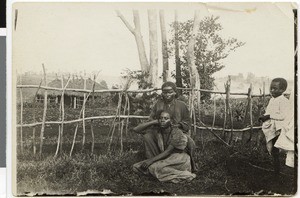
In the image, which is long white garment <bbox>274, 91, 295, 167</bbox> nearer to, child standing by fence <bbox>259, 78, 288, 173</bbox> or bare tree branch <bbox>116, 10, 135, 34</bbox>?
child standing by fence <bbox>259, 78, 288, 173</bbox>

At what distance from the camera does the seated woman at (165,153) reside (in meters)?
1.92

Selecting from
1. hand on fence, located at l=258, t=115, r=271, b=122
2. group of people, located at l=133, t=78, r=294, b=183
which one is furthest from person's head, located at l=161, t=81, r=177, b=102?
hand on fence, located at l=258, t=115, r=271, b=122

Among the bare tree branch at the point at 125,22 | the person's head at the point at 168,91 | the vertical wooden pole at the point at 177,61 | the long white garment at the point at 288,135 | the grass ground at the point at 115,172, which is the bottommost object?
the grass ground at the point at 115,172

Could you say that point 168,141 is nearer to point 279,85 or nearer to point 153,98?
point 153,98

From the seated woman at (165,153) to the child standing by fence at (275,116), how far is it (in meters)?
0.36

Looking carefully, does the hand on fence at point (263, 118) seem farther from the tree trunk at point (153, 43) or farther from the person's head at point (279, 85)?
the tree trunk at point (153, 43)

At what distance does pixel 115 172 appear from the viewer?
1922 millimetres

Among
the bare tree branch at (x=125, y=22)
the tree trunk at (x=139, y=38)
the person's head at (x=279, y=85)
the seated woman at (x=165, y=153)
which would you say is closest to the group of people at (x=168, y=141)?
the seated woman at (x=165, y=153)

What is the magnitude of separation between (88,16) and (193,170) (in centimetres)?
80

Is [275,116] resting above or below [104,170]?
above

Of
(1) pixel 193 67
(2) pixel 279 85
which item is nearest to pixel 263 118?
(2) pixel 279 85

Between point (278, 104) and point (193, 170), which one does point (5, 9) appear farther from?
point (278, 104)

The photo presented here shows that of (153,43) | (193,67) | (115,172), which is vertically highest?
(153,43)

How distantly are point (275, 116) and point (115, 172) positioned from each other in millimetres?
735
